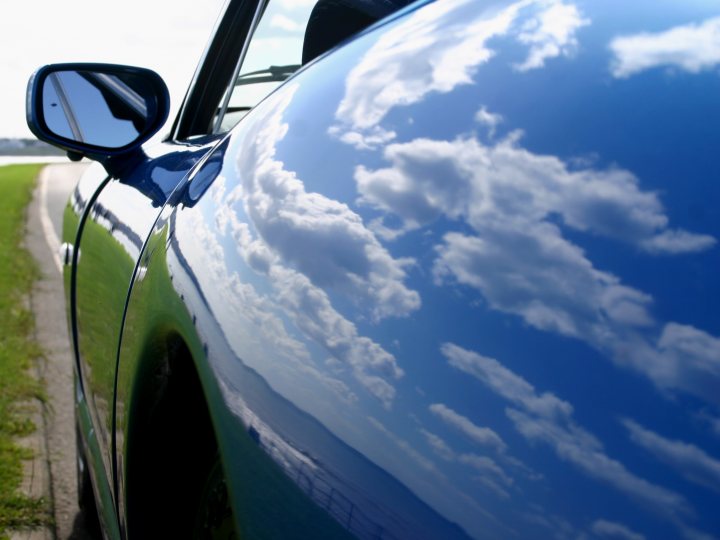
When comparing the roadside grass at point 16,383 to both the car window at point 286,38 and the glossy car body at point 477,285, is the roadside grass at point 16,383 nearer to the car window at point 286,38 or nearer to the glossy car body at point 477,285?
the car window at point 286,38

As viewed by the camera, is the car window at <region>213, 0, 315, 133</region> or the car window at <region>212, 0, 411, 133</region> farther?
the car window at <region>213, 0, 315, 133</region>

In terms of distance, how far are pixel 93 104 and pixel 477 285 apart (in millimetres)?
2550

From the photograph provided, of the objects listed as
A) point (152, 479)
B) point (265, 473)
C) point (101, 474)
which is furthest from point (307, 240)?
point (101, 474)

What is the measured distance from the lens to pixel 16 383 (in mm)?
6156

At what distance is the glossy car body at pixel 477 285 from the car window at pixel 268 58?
2.93ft

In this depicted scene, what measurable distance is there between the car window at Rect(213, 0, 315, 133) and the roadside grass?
76.7 inches

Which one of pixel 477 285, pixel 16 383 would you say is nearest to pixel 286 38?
pixel 477 285

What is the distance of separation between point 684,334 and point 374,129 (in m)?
0.67

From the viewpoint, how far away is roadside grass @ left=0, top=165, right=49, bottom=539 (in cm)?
420

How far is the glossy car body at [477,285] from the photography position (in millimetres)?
949

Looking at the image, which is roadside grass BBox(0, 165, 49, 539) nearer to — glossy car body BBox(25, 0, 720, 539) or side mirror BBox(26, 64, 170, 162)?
side mirror BBox(26, 64, 170, 162)

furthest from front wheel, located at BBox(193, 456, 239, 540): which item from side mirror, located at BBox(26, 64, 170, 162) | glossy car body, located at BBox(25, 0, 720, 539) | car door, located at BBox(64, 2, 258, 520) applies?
side mirror, located at BBox(26, 64, 170, 162)

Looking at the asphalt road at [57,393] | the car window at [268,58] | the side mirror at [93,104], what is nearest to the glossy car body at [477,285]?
the car window at [268,58]

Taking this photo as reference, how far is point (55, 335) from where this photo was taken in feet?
25.4
